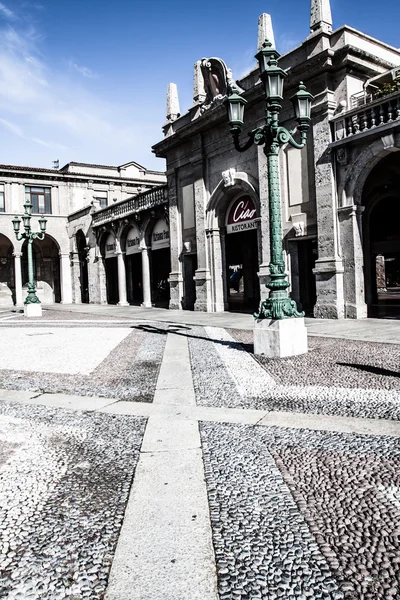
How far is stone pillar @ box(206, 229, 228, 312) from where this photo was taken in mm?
19875

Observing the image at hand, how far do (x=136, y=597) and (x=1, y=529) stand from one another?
1068 millimetres

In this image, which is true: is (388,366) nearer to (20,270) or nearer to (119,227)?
(119,227)

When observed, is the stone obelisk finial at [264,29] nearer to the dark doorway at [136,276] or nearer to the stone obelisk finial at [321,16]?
the stone obelisk finial at [321,16]

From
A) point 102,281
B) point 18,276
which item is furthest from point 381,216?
point 18,276

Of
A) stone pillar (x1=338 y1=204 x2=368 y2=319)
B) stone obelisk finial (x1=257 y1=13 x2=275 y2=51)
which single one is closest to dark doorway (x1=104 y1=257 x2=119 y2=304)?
stone obelisk finial (x1=257 y1=13 x2=275 y2=51)

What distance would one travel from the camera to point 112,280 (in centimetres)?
3597

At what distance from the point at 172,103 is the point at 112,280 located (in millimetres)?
16887

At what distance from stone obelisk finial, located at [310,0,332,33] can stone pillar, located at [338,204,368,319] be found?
6038mm

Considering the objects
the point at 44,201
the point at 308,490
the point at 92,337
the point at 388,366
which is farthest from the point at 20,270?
the point at 308,490

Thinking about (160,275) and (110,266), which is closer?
(160,275)

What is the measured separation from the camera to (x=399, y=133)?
12.8 m

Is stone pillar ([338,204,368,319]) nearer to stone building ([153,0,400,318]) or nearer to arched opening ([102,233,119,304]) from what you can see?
A: stone building ([153,0,400,318])

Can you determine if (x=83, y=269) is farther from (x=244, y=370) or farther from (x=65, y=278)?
(x=244, y=370)

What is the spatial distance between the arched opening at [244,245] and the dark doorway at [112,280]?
9.56m
